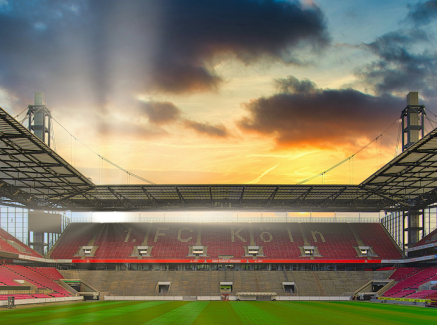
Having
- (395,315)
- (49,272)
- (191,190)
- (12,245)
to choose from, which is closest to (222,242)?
(191,190)

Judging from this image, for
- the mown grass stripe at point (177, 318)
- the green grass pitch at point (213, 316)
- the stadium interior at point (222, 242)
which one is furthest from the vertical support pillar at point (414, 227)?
the mown grass stripe at point (177, 318)

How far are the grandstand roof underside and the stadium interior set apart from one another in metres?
0.23

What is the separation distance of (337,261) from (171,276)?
26.0m

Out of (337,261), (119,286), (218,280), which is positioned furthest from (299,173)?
(119,286)

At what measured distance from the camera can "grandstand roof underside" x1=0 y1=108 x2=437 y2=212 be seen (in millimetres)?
41062

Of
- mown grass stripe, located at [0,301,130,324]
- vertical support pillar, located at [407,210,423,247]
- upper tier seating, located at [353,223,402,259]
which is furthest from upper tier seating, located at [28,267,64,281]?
vertical support pillar, located at [407,210,423,247]

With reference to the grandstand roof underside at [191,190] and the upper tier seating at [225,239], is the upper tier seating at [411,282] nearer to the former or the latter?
the upper tier seating at [225,239]

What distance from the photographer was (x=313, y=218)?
7356cm

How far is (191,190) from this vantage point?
58188 millimetres

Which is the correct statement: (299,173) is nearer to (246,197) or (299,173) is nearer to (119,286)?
(246,197)

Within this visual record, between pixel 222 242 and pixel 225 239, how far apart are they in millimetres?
1126

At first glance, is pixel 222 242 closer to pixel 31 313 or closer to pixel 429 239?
pixel 429 239

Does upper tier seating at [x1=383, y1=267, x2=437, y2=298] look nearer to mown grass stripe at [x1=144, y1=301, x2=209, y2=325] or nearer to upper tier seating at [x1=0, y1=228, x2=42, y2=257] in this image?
mown grass stripe at [x1=144, y1=301, x2=209, y2=325]

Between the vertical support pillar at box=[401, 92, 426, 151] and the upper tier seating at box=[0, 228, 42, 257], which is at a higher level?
the vertical support pillar at box=[401, 92, 426, 151]
